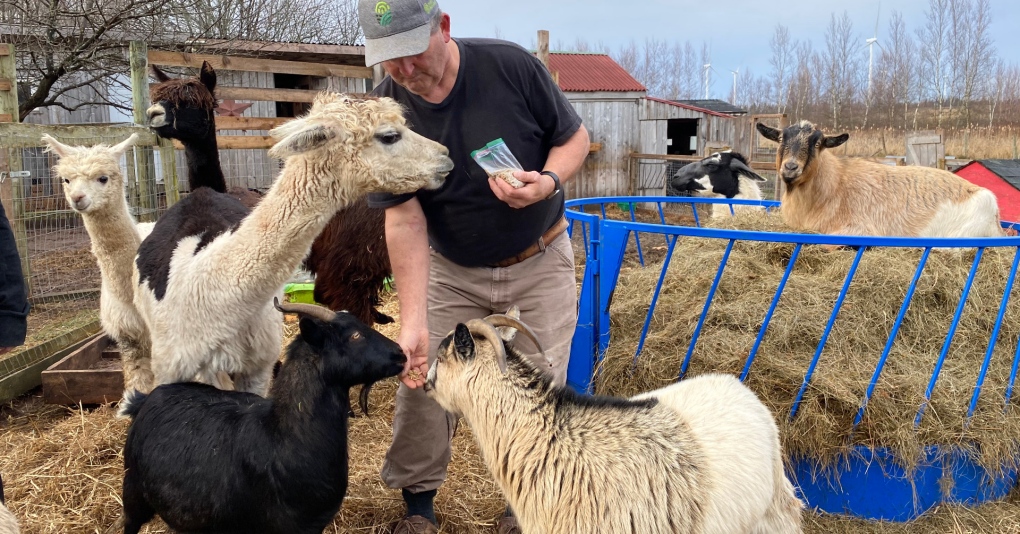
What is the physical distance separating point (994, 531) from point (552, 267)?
2.57 meters

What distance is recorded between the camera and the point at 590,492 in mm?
2473

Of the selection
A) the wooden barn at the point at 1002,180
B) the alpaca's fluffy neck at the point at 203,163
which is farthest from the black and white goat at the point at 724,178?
the alpaca's fluffy neck at the point at 203,163

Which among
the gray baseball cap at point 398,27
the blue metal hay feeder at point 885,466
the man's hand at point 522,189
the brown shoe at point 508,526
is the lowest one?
the brown shoe at point 508,526

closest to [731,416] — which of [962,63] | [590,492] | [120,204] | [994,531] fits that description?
[590,492]

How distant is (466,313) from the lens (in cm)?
338

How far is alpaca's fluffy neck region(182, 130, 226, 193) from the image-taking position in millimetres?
5090

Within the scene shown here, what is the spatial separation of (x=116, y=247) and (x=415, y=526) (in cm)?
276

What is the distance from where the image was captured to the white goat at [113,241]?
4387mm

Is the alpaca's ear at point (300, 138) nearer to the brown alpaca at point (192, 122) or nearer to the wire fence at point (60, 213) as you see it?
the brown alpaca at point (192, 122)

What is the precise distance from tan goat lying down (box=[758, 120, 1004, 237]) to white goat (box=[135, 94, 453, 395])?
14.6ft

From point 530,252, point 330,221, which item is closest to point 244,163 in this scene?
point 330,221

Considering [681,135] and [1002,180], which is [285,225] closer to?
[1002,180]

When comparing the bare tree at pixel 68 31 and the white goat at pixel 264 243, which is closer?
the white goat at pixel 264 243

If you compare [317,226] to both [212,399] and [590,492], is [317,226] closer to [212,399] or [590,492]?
[212,399]
